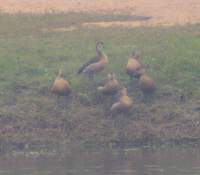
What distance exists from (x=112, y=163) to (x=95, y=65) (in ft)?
9.99

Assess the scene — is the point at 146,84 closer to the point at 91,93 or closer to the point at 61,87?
the point at 91,93

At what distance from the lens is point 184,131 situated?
1343 centimetres

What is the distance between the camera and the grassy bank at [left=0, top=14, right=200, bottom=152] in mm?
13328

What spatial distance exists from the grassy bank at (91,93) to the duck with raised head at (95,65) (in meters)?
0.15

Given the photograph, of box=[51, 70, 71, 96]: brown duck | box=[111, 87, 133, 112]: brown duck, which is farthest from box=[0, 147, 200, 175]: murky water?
box=[51, 70, 71, 96]: brown duck

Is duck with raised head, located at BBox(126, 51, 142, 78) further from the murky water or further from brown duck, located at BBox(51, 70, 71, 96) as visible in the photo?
the murky water

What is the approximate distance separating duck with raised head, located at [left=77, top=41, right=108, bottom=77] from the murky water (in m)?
2.15

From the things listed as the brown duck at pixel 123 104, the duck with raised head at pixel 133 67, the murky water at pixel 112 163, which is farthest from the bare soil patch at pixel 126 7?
the murky water at pixel 112 163

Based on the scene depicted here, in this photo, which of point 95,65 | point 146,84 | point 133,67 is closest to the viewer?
point 146,84

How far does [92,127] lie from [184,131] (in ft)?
3.98

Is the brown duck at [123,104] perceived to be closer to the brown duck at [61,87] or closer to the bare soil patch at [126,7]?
Result: the brown duck at [61,87]

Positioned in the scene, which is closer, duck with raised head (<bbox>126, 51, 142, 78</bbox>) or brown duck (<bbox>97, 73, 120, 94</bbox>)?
brown duck (<bbox>97, 73, 120, 94</bbox>)

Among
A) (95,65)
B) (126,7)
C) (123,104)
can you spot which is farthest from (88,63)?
(126,7)

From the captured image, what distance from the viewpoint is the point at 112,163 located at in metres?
11.9
